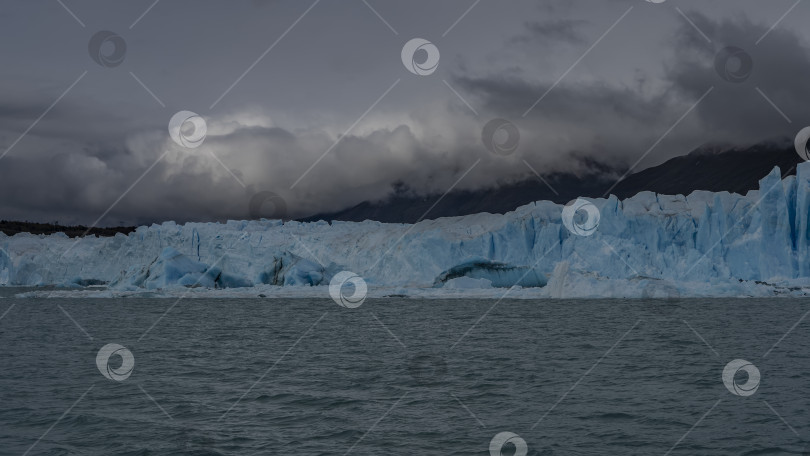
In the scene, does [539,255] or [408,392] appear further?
[539,255]

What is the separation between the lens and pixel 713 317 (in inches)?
1183

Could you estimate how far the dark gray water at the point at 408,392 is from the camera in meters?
9.35

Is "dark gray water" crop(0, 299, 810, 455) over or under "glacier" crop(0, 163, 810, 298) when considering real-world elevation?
under

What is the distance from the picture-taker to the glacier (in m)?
43.5

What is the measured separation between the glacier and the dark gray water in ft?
60.2

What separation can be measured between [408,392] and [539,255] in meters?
37.4

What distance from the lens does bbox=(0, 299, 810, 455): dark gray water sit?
30.7 ft

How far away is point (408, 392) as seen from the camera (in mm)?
12734

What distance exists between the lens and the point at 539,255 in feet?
160

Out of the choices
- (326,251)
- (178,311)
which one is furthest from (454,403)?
(326,251)

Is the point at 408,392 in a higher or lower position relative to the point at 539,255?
lower

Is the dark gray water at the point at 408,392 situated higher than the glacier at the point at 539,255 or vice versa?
the glacier at the point at 539,255

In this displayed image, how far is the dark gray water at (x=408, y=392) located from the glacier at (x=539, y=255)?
18344mm

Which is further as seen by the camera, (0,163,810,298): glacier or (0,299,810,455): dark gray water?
(0,163,810,298): glacier
